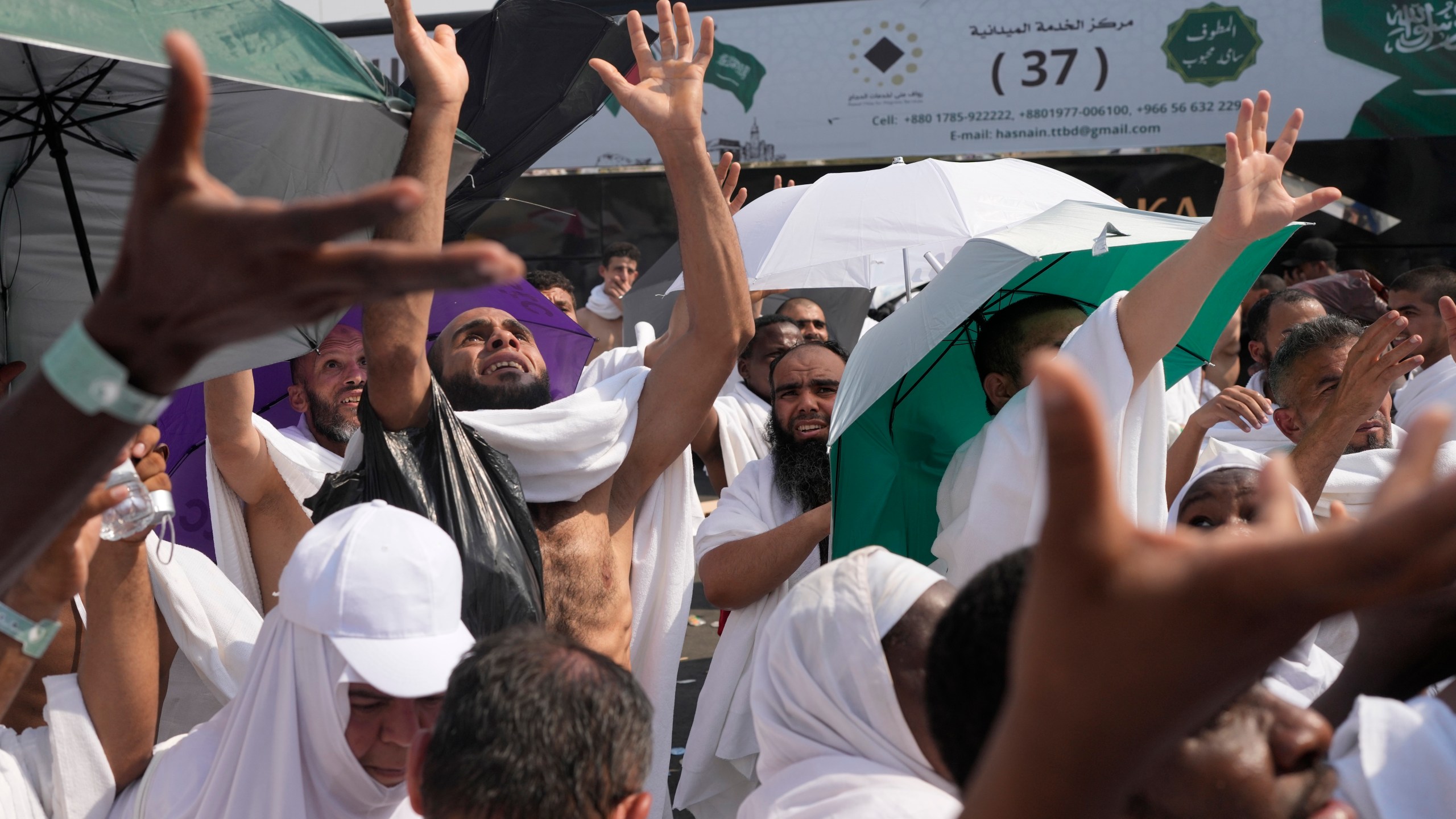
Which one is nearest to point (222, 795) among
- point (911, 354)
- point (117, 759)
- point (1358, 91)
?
point (117, 759)

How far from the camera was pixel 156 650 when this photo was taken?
2.35m

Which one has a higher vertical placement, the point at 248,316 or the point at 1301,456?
the point at 248,316

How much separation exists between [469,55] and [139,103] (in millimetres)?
890

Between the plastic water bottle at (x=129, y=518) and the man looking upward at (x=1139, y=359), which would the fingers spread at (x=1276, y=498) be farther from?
the plastic water bottle at (x=129, y=518)

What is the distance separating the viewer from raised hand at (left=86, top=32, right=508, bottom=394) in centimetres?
91

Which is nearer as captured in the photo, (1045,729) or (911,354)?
(1045,729)

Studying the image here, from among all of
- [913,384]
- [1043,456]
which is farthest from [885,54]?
[1043,456]

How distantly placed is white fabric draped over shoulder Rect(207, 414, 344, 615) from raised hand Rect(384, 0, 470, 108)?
3.77 feet

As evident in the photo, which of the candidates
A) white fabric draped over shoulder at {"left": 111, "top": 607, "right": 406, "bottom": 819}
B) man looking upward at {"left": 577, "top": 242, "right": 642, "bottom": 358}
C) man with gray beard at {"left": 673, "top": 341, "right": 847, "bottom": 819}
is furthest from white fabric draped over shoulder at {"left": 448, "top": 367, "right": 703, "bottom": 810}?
man looking upward at {"left": 577, "top": 242, "right": 642, "bottom": 358}

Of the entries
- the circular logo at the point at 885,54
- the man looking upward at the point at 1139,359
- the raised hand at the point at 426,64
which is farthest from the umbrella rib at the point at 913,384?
the circular logo at the point at 885,54

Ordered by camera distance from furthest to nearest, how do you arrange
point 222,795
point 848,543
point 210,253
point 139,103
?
1. point 848,543
2. point 139,103
3. point 222,795
4. point 210,253

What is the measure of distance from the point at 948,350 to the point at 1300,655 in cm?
137

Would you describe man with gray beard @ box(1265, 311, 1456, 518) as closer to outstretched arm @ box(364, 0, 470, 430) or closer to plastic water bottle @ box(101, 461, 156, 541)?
outstretched arm @ box(364, 0, 470, 430)

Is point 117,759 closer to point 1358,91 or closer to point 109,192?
point 109,192
